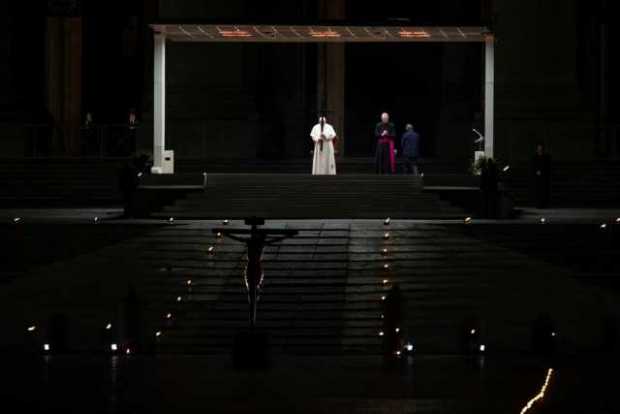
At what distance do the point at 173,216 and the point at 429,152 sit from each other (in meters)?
19.8

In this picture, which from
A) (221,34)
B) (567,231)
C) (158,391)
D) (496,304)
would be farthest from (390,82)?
(158,391)

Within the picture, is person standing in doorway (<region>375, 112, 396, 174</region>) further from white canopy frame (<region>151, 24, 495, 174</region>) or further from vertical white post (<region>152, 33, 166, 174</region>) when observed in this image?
vertical white post (<region>152, 33, 166, 174</region>)

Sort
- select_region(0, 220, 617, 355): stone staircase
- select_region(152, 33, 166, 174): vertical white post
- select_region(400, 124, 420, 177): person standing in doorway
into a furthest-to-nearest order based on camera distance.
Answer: select_region(400, 124, 420, 177): person standing in doorway
select_region(152, 33, 166, 174): vertical white post
select_region(0, 220, 617, 355): stone staircase

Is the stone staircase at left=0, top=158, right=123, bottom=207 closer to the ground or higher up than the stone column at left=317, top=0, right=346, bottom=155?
closer to the ground

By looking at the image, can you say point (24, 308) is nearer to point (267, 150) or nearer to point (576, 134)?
point (576, 134)

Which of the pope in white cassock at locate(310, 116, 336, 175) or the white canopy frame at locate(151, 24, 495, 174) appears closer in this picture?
the white canopy frame at locate(151, 24, 495, 174)

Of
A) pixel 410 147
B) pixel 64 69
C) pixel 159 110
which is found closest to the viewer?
pixel 159 110

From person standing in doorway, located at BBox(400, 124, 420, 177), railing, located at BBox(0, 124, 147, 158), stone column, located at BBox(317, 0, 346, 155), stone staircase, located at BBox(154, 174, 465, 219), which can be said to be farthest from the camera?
stone column, located at BBox(317, 0, 346, 155)

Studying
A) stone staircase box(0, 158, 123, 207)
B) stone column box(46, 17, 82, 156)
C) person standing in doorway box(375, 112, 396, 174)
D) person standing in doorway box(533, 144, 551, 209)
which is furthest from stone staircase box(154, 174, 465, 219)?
stone column box(46, 17, 82, 156)

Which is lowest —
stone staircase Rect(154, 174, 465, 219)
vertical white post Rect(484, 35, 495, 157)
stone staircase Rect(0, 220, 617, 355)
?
stone staircase Rect(0, 220, 617, 355)

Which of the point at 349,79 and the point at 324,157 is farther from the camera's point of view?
the point at 349,79

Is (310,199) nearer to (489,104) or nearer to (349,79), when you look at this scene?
(489,104)

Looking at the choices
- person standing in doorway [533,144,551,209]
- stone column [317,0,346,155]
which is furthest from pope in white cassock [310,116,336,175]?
stone column [317,0,346,155]

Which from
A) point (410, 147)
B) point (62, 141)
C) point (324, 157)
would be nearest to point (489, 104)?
point (410, 147)
